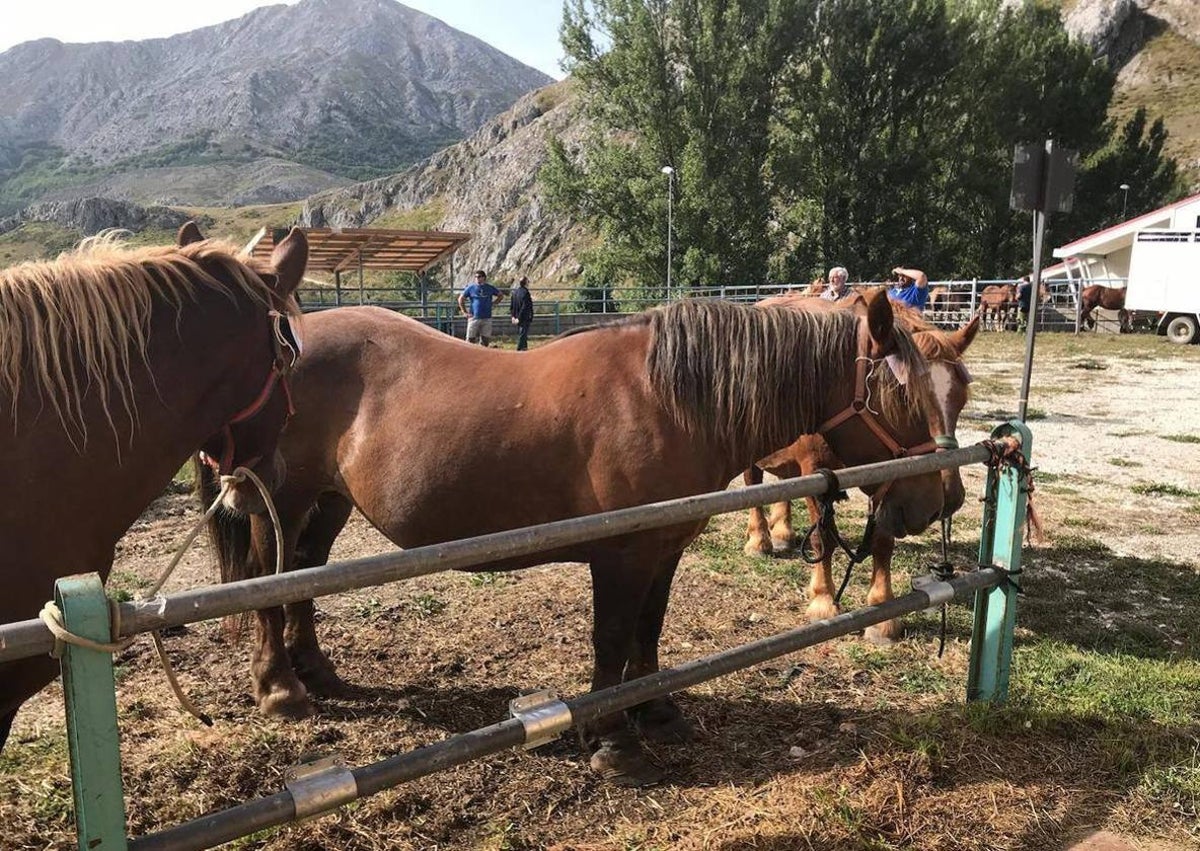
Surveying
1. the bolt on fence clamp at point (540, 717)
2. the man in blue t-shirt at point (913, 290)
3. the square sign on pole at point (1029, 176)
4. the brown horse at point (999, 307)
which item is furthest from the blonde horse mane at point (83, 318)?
the brown horse at point (999, 307)

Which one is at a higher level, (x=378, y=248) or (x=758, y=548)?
(x=378, y=248)

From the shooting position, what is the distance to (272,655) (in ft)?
11.1

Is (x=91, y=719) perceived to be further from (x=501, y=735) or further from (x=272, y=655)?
(x=272, y=655)

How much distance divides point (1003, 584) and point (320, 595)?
2.76 metres

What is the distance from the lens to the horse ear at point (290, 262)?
97.0 inches

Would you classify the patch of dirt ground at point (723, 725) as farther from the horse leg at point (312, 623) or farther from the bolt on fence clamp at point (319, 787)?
the bolt on fence clamp at point (319, 787)

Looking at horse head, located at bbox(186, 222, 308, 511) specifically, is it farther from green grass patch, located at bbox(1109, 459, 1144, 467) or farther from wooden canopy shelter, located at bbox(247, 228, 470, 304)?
wooden canopy shelter, located at bbox(247, 228, 470, 304)

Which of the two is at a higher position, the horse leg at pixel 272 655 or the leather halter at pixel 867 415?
the leather halter at pixel 867 415

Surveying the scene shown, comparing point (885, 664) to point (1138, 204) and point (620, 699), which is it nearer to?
point (620, 699)

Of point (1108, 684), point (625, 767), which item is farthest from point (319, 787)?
point (1108, 684)

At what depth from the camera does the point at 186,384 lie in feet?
6.98

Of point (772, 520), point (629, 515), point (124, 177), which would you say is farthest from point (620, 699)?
point (124, 177)

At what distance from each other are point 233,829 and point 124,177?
680 ft

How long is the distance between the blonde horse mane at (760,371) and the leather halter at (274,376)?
4.40 feet
